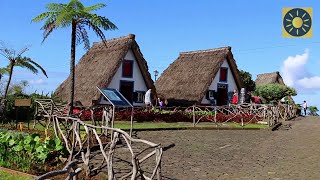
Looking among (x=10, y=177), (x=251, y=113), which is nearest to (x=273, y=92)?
(x=251, y=113)

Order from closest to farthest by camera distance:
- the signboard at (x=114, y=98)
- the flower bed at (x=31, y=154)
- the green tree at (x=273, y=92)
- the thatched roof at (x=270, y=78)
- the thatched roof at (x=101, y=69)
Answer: the flower bed at (x=31, y=154) < the signboard at (x=114, y=98) < the thatched roof at (x=101, y=69) < the green tree at (x=273, y=92) < the thatched roof at (x=270, y=78)

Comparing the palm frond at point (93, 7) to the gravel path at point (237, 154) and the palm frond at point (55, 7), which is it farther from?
the gravel path at point (237, 154)

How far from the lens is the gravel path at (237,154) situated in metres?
9.66

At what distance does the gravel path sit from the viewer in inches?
380

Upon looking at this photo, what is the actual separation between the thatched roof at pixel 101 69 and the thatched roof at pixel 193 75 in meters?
4.29

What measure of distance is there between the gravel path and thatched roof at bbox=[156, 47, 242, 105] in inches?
675

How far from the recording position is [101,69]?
32219mm

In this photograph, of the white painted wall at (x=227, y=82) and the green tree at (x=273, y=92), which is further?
the green tree at (x=273, y=92)

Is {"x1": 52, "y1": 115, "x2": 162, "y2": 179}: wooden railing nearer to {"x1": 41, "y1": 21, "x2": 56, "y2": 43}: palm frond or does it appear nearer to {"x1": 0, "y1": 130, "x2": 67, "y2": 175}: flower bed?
{"x1": 0, "y1": 130, "x2": 67, "y2": 175}: flower bed

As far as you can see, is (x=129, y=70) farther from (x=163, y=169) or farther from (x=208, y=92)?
(x=163, y=169)

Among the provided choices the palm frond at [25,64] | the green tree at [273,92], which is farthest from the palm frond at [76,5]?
the green tree at [273,92]

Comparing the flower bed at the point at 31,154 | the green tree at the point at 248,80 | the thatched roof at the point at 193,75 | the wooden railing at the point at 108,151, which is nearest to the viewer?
the wooden railing at the point at 108,151

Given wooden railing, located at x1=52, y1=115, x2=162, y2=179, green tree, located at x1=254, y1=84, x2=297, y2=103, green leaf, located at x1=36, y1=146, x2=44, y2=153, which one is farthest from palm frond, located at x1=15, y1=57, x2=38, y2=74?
green tree, located at x1=254, y1=84, x2=297, y2=103

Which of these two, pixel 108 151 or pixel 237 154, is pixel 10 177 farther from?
pixel 237 154
